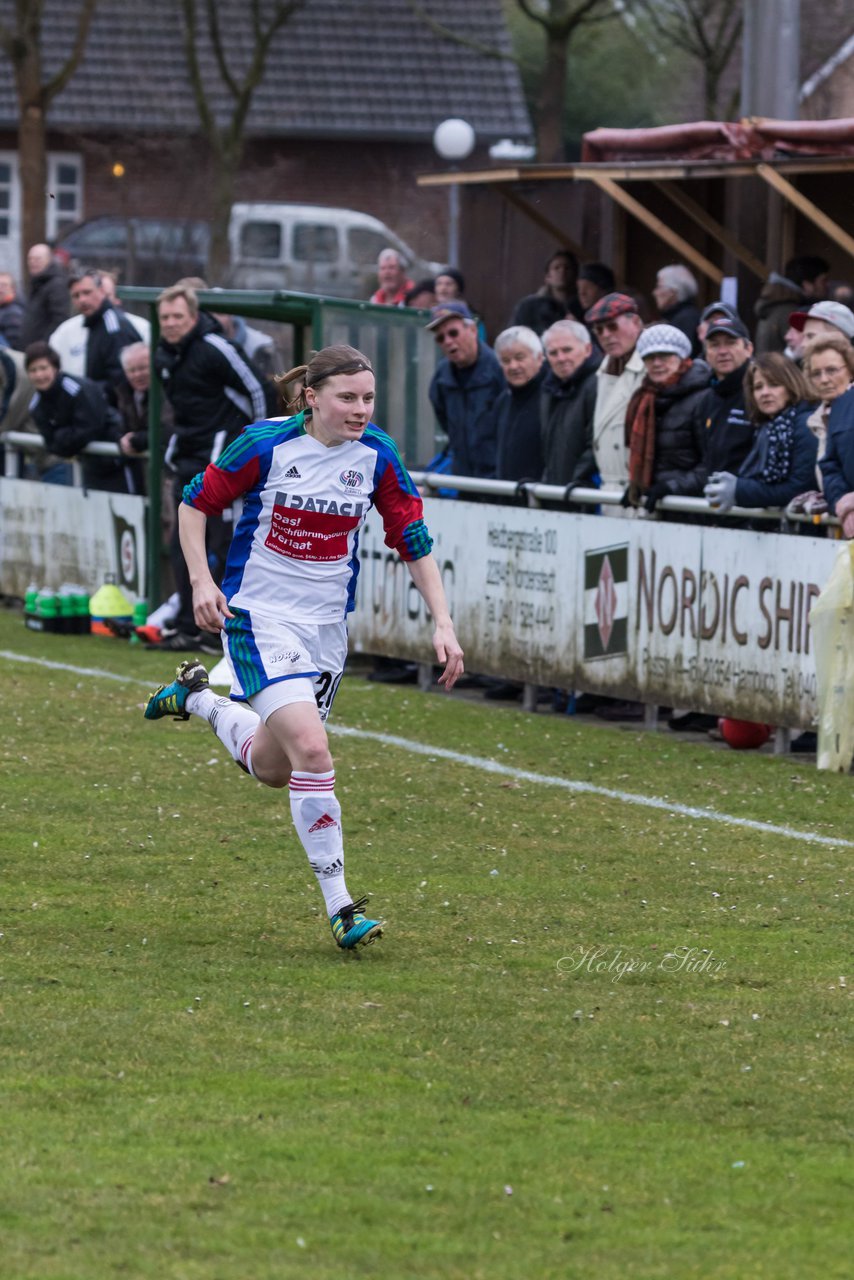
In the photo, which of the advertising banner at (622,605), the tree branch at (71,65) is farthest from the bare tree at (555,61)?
the advertising banner at (622,605)

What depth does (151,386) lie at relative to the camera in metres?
16.1

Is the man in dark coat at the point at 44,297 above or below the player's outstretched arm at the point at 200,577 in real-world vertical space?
above

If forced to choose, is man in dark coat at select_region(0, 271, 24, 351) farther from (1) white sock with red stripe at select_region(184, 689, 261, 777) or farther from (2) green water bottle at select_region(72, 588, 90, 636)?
(1) white sock with red stripe at select_region(184, 689, 261, 777)

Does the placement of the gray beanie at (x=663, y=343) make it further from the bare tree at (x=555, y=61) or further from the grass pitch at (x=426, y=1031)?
the bare tree at (x=555, y=61)

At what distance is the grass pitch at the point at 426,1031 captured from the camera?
4805 millimetres

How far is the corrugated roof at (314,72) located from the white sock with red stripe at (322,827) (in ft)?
126

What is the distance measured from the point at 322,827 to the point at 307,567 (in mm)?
852

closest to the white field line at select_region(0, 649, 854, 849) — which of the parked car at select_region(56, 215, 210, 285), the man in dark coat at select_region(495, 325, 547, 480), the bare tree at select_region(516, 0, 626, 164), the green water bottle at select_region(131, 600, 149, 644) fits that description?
the man in dark coat at select_region(495, 325, 547, 480)

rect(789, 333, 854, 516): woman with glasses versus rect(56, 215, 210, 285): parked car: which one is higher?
rect(56, 215, 210, 285): parked car

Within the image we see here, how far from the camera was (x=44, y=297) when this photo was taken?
19.8m

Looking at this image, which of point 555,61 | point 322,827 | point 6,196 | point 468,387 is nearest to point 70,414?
point 468,387

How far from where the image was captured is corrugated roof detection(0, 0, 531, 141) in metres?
45.2

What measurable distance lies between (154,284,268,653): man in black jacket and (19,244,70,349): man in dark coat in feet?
14.2

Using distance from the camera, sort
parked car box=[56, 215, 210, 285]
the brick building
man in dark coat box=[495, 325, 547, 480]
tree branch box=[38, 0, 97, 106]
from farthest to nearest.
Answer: the brick building
parked car box=[56, 215, 210, 285]
tree branch box=[38, 0, 97, 106]
man in dark coat box=[495, 325, 547, 480]
